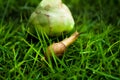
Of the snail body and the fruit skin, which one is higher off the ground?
the fruit skin

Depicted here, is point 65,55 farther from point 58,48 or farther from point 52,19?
point 52,19

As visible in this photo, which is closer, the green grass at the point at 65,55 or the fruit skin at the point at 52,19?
the green grass at the point at 65,55

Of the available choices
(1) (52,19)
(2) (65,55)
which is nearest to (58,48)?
(2) (65,55)

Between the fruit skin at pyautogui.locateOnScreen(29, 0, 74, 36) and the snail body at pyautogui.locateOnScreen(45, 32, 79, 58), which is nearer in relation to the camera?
the snail body at pyautogui.locateOnScreen(45, 32, 79, 58)

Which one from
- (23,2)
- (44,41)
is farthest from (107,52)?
(23,2)

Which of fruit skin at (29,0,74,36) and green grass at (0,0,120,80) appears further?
fruit skin at (29,0,74,36)

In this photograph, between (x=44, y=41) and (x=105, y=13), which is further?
(x=105, y=13)

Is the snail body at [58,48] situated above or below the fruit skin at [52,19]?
below

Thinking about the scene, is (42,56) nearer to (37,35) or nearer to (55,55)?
(55,55)
